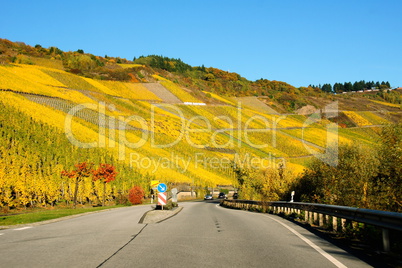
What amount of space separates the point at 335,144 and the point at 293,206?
1027cm

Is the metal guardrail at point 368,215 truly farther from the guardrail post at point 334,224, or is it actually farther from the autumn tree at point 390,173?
the autumn tree at point 390,173

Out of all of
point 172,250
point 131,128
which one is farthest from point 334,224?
point 131,128

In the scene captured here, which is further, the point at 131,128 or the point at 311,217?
the point at 131,128

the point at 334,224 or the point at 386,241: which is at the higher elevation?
the point at 386,241

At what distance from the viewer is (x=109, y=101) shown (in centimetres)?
11862

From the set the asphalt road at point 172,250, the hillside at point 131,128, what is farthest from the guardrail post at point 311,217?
the hillside at point 131,128

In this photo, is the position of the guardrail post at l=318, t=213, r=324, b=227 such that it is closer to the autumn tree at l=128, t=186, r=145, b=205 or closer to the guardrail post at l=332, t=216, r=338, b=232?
the guardrail post at l=332, t=216, r=338, b=232

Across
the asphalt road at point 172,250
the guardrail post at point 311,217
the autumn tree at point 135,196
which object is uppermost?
the asphalt road at point 172,250

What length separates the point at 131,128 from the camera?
97188mm

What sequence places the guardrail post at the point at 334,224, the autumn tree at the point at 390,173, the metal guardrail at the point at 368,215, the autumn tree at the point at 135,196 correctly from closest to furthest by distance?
the metal guardrail at the point at 368,215 < the guardrail post at the point at 334,224 < the autumn tree at the point at 390,173 < the autumn tree at the point at 135,196

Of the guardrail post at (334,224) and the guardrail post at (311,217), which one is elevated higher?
the guardrail post at (334,224)

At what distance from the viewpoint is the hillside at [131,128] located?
49.2 meters

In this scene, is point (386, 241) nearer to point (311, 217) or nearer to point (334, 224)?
point (334, 224)

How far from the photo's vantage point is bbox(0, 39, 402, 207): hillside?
49.2m
